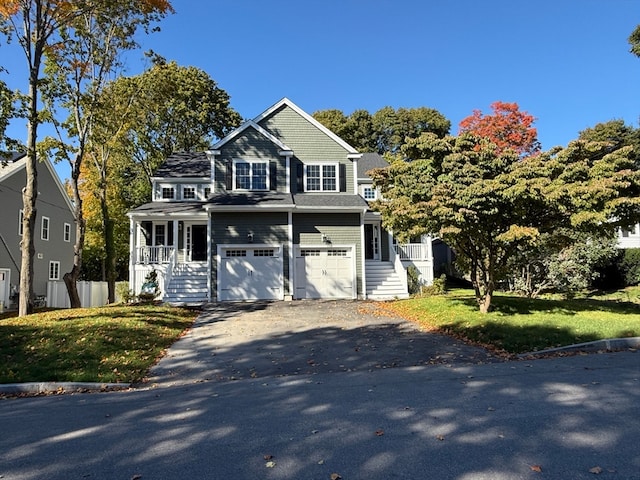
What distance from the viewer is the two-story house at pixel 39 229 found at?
74.4 feet

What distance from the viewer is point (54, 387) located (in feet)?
23.3

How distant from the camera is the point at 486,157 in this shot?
451 inches

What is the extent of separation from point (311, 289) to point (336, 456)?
1507 centimetres

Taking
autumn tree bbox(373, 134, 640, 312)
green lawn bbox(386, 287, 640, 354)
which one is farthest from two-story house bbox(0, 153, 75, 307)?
autumn tree bbox(373, 134, 640, 312)

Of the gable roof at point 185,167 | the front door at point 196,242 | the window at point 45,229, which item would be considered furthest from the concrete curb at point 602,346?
the window at point 45,229

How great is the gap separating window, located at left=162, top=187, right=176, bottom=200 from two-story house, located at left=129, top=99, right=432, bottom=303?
1359 millimetres

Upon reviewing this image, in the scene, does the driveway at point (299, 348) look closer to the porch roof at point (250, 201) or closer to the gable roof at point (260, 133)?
the porch roof at point (250, 201)

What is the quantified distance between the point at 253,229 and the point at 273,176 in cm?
282

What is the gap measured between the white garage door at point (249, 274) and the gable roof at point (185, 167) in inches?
274

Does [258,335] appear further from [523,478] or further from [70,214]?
[70,214]

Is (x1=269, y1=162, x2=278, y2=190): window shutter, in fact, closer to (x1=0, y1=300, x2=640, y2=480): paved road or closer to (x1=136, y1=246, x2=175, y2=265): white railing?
(x1=136, y1=246, x2=175, y2=265): white railing

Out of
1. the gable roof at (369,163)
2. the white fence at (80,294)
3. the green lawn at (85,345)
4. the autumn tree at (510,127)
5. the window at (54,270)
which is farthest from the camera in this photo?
the autumn tree at (510,127)

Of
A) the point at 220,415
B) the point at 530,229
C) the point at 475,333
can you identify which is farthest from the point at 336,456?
the point at 530,229

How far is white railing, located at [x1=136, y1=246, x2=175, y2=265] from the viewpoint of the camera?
20.8 meters
